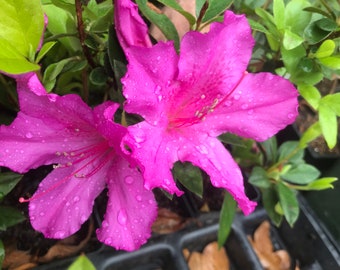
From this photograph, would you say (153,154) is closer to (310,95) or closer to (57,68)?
(57,68)

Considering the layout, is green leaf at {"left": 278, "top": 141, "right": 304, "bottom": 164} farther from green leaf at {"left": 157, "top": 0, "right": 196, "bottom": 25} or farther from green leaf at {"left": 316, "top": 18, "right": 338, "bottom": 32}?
green leaf at {"left": 157, "top": 0, "right": 196, "bottom": 25}

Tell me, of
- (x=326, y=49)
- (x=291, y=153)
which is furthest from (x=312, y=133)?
(x=326, y=49)

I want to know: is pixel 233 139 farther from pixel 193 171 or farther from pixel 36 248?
pixel 36 248

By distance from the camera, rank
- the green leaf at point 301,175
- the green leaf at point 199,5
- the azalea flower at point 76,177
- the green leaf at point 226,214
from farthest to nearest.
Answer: the green leaf at point 301,175, the green leaf at point 226,214, the green leaf at point 199,5, the azalea flower at point 76,177

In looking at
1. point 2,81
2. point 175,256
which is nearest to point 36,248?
point 175,256

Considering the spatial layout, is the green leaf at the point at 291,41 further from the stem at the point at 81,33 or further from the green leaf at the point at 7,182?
the green leaf at the point at 7,182

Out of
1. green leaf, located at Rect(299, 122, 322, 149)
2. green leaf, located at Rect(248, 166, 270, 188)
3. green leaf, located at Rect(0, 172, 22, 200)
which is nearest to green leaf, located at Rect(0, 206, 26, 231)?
green leaf, located at Rect(0, 172, 22, 200)

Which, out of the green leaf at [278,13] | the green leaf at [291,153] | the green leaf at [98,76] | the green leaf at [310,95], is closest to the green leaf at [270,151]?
the green leaf at [291,153]
